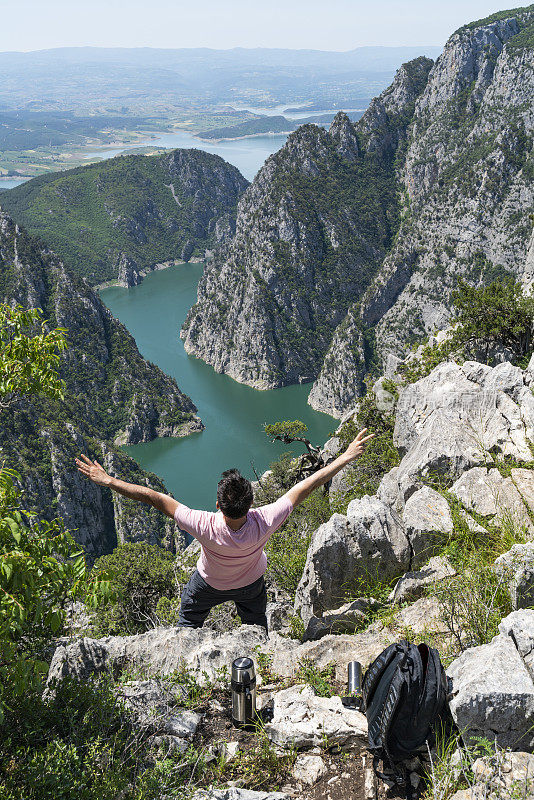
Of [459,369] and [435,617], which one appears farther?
[459,369]

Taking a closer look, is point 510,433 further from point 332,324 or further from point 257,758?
point 332,324

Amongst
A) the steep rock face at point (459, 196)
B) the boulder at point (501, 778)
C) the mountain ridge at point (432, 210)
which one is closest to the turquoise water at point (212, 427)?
the mountain ridge at point (432, 210)

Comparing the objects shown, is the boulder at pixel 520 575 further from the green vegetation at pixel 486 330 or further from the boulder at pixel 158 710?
the green vegetation at pixel 486 330

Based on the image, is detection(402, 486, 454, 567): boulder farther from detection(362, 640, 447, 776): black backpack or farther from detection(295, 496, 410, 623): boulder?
detection(362, 640, 447, 776): black backpack

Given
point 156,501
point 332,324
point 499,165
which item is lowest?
point 332,324

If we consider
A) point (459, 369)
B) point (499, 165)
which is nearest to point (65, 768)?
point (459, 369)

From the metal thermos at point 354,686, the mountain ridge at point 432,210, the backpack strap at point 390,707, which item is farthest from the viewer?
the mountain ridge at point 432,210
